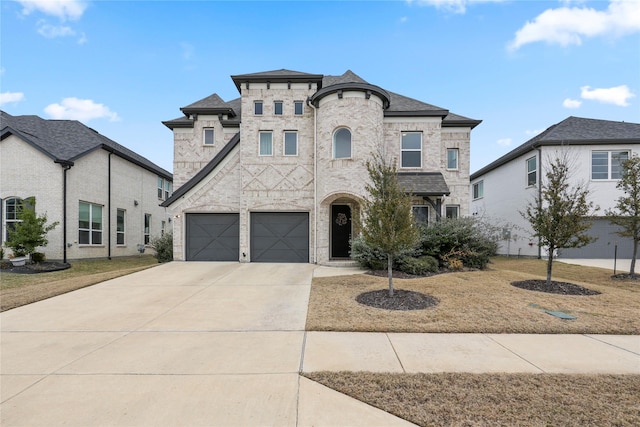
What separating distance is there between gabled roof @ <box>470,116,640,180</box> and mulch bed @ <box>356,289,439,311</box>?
14.7 m

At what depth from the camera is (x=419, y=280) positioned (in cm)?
972

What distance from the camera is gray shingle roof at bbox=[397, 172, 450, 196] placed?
1314 cm

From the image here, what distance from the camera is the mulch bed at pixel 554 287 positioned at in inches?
328

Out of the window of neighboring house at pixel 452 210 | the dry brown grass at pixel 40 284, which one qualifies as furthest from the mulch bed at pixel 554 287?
the dry brown grass at pixel 40 284

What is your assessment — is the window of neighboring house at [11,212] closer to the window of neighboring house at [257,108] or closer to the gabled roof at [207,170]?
the gabled roof at [207,170]

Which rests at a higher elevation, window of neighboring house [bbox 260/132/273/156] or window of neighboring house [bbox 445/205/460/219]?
window of neighboring house [bbox 260/132/273/156]

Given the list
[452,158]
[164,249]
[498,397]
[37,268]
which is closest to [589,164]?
[452,158]

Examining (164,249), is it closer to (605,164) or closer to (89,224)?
(89,224)

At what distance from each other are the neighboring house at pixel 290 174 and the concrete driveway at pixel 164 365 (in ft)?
20.8

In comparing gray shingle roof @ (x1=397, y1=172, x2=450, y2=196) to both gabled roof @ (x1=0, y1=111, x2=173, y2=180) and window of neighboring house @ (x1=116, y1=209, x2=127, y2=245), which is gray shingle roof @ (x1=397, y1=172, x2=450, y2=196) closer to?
gabled roof @ (x1=0, y1=111, x2=173, y2=180)

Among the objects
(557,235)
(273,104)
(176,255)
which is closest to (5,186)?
(176,255)

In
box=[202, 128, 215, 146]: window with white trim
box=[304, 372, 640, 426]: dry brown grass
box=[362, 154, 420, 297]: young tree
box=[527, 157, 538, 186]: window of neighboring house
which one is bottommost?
box=[304, 372, 640, 426]: dry brown grass

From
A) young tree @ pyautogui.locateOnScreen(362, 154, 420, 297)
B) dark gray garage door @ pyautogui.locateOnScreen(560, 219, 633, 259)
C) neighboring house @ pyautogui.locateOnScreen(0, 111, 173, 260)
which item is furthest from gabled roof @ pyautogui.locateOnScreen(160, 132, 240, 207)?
dark gray garage door @ pyautogui.locateOnScreen(560, 219, 633, 259)

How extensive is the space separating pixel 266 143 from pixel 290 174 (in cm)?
200
